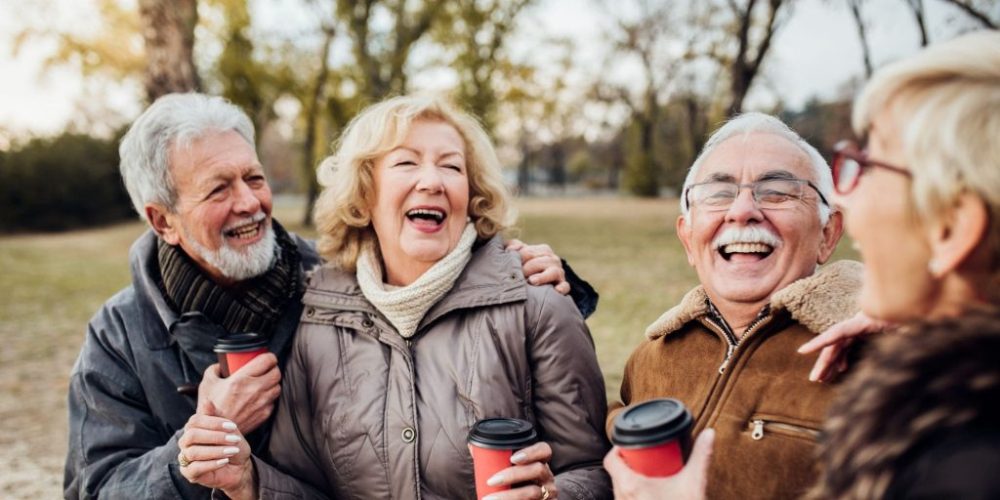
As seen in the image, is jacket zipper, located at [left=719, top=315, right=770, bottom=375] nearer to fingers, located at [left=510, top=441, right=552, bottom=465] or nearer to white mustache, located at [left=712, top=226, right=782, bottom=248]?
white mustache, located at [left=712, top=226, right=782, bottom=248]

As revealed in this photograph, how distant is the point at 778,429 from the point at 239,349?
169cm

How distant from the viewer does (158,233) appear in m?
2.99

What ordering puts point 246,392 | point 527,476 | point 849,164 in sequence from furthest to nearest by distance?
point 246,392 → point 527,476 → point 849,164

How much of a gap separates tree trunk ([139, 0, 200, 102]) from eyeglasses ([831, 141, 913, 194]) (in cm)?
732

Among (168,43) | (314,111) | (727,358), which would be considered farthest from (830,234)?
(314,111)

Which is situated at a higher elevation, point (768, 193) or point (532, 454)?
point (768, 193)

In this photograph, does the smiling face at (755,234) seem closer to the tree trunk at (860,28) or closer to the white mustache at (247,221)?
the white mustache at (247,221)

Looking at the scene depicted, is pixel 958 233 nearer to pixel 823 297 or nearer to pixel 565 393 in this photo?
pixel 823 297

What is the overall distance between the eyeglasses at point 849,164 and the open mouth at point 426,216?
1429mm

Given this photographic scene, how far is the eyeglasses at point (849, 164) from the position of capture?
1.35 meters

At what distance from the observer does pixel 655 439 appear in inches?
57.1

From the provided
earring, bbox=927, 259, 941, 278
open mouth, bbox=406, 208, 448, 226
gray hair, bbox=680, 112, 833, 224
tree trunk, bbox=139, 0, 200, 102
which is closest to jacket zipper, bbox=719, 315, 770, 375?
gray hair, bbox=680, 112, 833, 224

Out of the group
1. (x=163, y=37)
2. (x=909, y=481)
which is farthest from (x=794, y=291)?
(x=163, y=37)

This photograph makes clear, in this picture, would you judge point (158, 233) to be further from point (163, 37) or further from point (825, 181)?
point (163, 37)
